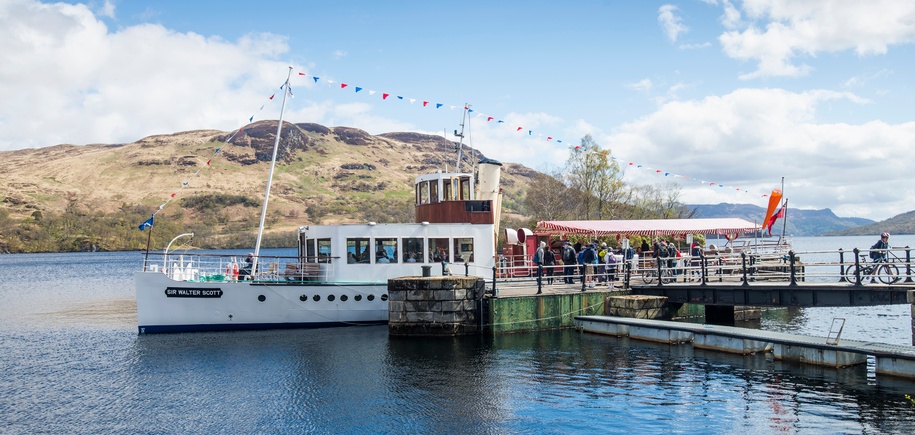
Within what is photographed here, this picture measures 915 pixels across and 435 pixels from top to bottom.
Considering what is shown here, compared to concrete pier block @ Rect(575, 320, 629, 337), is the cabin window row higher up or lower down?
higher up

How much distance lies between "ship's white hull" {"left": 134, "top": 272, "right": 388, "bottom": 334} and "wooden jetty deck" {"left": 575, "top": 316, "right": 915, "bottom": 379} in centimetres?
915

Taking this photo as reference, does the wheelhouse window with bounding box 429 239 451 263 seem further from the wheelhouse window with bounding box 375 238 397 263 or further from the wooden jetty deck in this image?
the wooden jetty deck

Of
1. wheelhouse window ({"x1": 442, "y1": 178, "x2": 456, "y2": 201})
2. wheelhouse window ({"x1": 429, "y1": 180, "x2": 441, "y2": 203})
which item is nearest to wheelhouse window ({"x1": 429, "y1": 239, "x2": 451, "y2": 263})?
wheelhouse window ({"x1": 442, "y1": 178, "x2": 456, "y2": 201})

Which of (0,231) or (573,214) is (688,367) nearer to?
(573,214)

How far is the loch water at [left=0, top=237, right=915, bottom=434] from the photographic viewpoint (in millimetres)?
15758

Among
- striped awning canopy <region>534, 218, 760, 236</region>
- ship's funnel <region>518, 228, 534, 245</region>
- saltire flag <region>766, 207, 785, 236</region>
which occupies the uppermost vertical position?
saltire flag <region>766, 207, 785, 236</region>

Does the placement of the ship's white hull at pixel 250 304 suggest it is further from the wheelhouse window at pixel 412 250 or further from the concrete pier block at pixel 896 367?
the concrete pier block at pixel 896 367

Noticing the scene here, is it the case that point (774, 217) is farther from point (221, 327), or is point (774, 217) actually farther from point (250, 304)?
point (221, 327)

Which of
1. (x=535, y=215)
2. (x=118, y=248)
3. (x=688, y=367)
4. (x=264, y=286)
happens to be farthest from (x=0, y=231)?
(x=688, y=367)

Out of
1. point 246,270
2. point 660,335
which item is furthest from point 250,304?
point 660,335

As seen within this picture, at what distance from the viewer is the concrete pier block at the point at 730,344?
2195cm

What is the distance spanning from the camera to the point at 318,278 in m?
30.0

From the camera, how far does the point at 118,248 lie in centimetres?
19238

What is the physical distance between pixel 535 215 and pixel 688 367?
5070 centimetres
